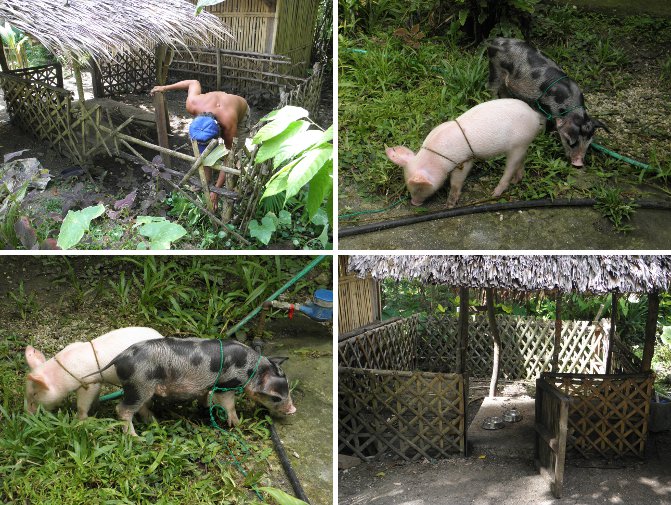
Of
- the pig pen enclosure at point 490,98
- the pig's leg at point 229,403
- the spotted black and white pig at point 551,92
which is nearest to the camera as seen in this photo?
the pig's leg at point 229,403

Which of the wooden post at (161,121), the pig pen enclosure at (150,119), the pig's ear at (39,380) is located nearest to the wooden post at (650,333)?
the pig pen enclosure at (150,119)

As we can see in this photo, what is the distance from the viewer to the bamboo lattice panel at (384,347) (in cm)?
732

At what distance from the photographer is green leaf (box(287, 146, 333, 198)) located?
228cm

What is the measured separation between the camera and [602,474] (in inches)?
251

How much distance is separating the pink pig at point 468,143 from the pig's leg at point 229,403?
83.3 inches

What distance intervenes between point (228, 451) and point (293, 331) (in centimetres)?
184

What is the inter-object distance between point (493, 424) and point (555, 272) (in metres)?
2.56

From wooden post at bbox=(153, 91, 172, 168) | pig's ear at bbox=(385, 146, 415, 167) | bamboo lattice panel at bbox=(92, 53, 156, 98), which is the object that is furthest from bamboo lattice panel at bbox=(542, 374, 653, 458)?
bamboo lattice panel at bbox=(92, 53, 156, 98)

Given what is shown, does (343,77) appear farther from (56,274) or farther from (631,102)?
(56,274)

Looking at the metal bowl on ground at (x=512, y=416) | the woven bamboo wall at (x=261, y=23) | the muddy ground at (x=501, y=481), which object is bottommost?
the metal bowl on ground at (x=512, y=416)

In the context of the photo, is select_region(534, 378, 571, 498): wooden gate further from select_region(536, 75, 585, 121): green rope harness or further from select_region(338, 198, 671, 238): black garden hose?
select_region(536, 75, 585, 121): green rope harness

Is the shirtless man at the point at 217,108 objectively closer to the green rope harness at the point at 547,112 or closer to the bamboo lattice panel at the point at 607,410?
the green rope harness at the point at 547,112

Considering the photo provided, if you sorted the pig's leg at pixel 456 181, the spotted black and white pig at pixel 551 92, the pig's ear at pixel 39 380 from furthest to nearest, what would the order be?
the spotted black and white pig at pixel 551 92
the pig's leg at pixel 456 181
the pig's ear at pixel 39 380

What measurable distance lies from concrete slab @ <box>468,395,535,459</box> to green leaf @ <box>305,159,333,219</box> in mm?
5258
